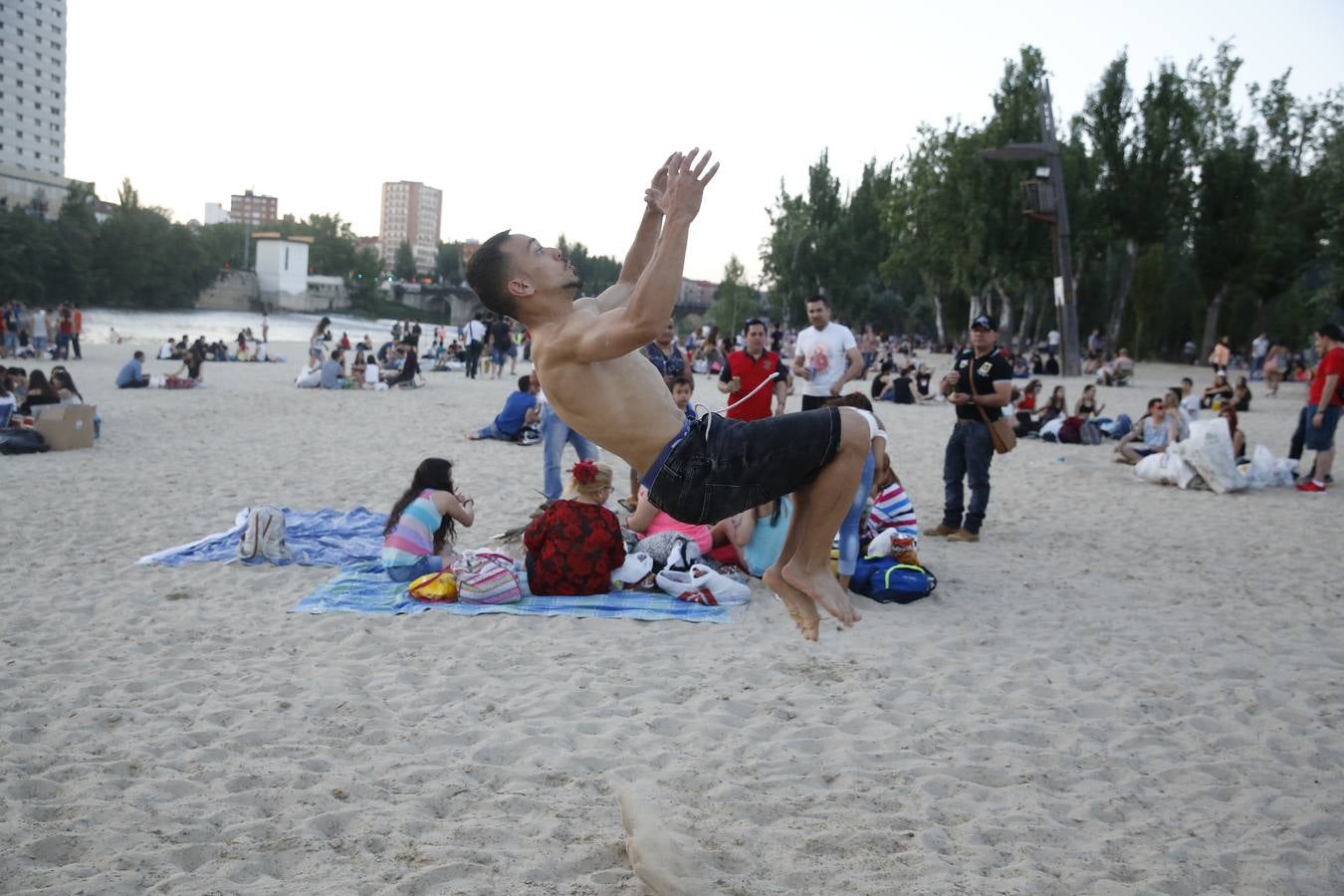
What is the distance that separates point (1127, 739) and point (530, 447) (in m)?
11.9

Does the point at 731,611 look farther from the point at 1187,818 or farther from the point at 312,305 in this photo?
the point at 312,305

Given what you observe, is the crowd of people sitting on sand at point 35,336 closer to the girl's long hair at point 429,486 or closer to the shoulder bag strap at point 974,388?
the girl's long hair at point 429,486

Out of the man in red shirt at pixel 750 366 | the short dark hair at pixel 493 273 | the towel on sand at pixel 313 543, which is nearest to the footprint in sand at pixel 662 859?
the short dark hair at pixel 493 273

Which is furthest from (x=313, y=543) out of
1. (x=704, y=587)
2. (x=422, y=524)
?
(x=704, y=587)

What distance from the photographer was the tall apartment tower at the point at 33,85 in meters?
134

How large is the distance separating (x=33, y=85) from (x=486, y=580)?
534ft

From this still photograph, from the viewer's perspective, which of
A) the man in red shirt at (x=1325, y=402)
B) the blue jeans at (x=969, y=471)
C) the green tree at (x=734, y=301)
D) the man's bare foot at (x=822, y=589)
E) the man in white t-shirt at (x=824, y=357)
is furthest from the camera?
the green tree at (x=734, y=301)

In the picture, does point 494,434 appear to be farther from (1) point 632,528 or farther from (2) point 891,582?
(1) point 632,528

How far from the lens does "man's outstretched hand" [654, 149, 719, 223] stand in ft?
11.3

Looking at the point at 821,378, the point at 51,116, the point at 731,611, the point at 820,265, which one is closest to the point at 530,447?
the point at 821,378

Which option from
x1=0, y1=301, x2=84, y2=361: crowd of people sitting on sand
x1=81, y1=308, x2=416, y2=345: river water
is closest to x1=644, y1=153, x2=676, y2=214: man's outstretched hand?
x1=0, y1=301, x2=84, y2=361: crowd of people sitting on sand

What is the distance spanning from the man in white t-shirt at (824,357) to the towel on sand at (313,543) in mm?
4454

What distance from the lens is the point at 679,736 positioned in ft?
18.4

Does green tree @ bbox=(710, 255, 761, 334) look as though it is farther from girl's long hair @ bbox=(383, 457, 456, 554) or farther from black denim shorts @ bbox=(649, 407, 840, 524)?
black denim shorts @ bbox=(649, 407, 840, 524)
